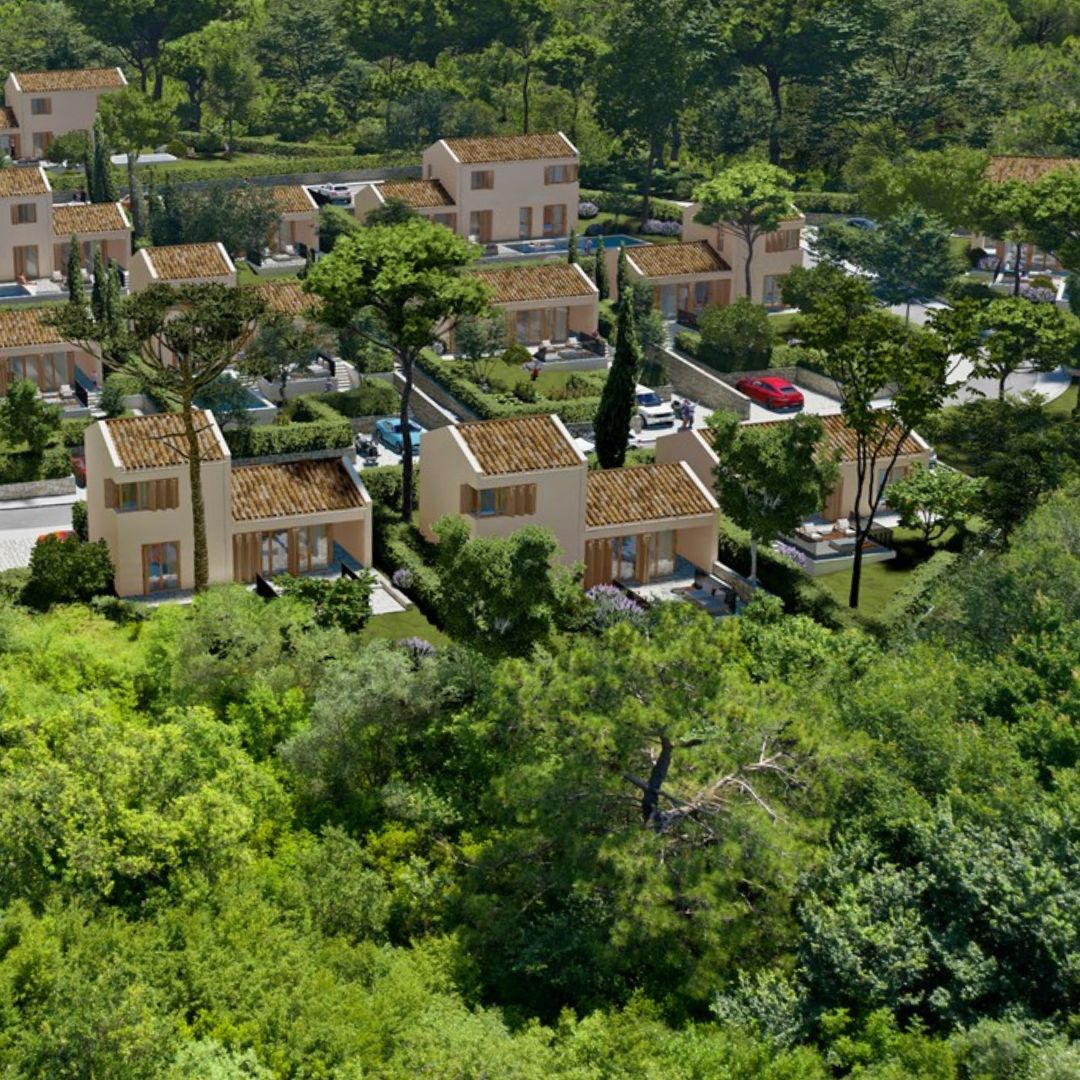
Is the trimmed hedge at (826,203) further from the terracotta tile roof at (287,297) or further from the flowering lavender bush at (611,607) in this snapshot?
the flowering lavender bush at (611,607)

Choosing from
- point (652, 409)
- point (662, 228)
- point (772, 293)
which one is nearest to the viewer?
point (652, 409)

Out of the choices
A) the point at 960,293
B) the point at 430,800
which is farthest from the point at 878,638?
the point at 960,293

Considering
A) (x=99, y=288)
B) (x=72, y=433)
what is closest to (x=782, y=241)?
(x=99, y=288)

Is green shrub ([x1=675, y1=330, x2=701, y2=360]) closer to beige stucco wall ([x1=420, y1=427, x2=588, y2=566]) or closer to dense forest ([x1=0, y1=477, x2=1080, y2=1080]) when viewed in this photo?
beige stucco wall ([x1=420, y1=427, x2=588, y2=566])

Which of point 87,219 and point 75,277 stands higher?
point 87,219

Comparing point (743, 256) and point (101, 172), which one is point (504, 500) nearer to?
point (743, 256)

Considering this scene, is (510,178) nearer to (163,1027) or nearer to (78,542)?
(78,542)
